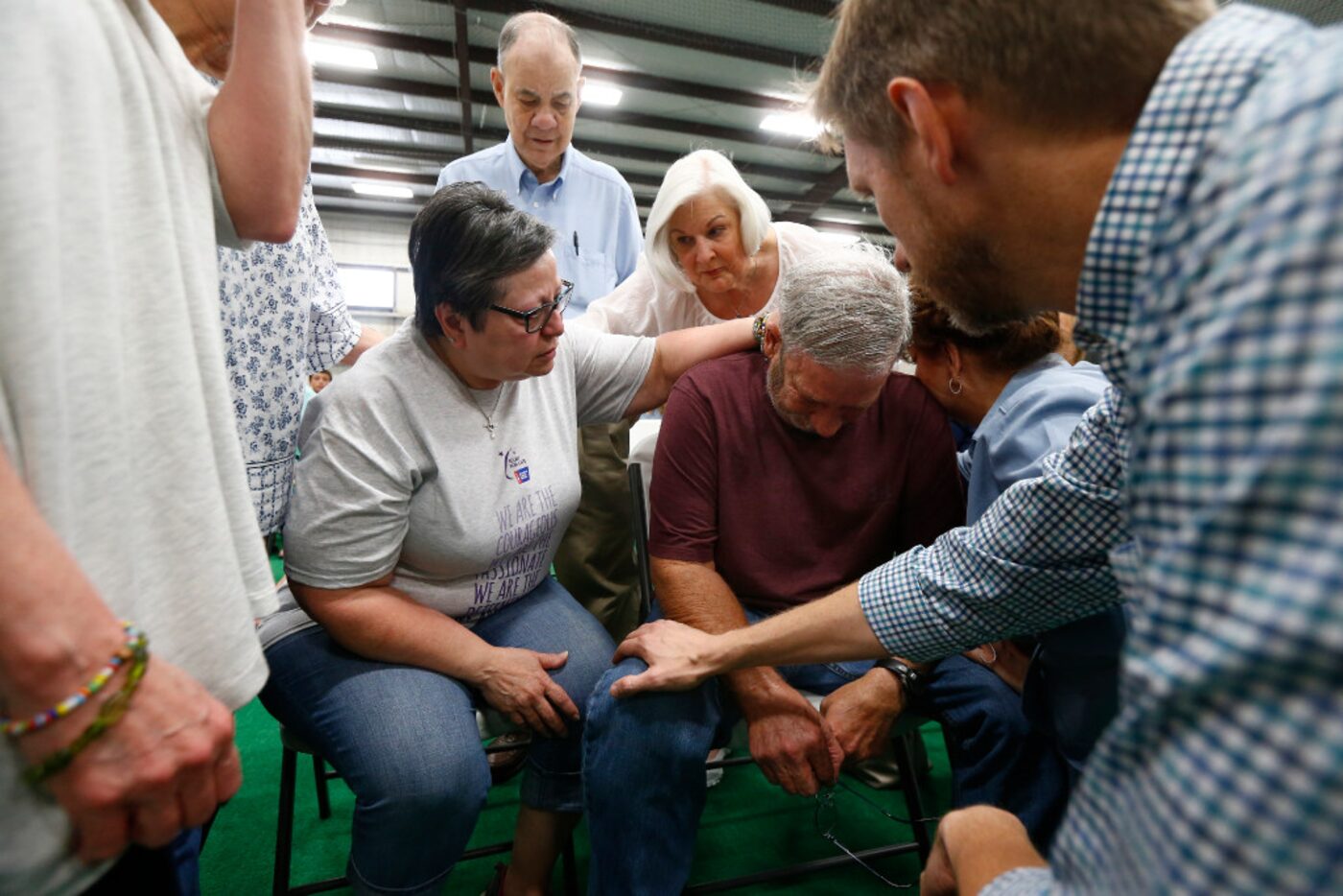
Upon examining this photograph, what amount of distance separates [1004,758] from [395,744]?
1.17 m

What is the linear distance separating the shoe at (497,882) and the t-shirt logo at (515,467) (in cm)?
92

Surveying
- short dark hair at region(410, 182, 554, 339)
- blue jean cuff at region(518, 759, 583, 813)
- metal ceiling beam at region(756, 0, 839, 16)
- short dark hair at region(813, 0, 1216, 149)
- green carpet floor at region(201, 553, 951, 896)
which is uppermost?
metal ceiling beam at region(756, 0, 839, 16)

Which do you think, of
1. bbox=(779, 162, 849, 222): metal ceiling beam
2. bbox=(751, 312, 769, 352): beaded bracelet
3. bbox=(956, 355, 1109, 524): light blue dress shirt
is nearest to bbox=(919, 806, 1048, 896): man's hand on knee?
bbox=(956, 355, 1109, 524): light blue dress shirt

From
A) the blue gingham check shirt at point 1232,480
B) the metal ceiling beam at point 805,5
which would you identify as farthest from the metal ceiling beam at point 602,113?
the blue gingham check shirt at point 1232,480

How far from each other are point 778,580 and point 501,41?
2263mm

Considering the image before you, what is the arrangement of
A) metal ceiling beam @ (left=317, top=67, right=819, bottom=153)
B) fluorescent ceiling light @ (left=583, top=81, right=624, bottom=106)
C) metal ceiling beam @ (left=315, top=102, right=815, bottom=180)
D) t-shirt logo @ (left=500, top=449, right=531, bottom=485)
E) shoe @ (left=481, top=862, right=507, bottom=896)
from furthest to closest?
metal ceiling beam @ (left=315, top=102, right=815, bottom=180), metal ceiling beam @ (left=317, top=67, right=819, bottom=153), fluorescent ceiling light @ (left=583, top=81, right=624, bottom=106), shoe @ (left=481, top=862, right=507, bottom=896), t-shirt logo @ (left=500, top=449, right=531, bottom=485)

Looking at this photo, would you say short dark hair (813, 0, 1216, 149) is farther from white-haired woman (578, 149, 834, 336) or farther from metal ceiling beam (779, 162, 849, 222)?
metal ceiling beam (779, 162, 849, 222)

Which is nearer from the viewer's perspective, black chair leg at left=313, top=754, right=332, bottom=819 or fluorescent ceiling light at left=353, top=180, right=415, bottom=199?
black chair leg at left=313, top=754, right=332, bottom=819

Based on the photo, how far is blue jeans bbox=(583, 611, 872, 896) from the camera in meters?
1.21

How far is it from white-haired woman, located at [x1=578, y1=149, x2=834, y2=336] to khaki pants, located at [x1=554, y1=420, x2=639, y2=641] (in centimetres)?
39

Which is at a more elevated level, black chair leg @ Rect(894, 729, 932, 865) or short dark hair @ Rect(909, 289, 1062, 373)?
short dark hair @ Rect(909, 289, 1062, 373)

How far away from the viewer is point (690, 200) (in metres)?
1.99

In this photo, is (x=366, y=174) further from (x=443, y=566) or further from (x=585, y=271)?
(x=443, y=566)

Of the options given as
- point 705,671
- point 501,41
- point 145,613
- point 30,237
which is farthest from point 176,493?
point 501,41
